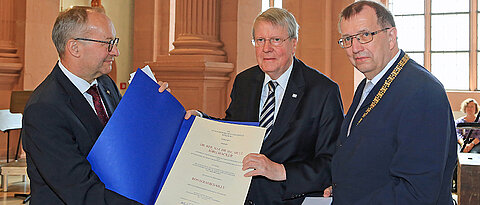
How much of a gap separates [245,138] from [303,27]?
7.31 meters

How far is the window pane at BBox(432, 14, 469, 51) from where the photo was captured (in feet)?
52.8

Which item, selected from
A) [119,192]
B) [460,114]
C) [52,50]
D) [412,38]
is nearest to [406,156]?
[119,192]

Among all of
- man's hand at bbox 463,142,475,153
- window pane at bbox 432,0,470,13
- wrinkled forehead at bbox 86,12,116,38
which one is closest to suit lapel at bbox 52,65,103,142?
wrinkled forehead at bbox 86,12,116,38

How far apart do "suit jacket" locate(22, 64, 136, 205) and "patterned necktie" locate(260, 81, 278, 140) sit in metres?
0.77

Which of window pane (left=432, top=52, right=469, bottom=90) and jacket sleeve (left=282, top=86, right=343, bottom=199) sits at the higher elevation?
window pane (left=432, top=52, right=469, bottom=90)

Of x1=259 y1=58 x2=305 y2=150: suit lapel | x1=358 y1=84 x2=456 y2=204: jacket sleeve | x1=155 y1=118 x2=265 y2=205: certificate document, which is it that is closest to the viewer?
x1=358 y1=84 x2=456 y2=204: jacket sleeve

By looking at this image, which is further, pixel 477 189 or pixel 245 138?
pixel 477 189

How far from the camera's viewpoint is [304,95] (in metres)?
2.36

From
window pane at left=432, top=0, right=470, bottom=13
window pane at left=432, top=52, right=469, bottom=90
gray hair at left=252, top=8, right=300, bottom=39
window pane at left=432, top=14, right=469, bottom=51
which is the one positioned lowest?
gray hair at left=252, top=8, right=300, bottom=39

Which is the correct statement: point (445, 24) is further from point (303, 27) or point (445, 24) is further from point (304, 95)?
point (304, 95)

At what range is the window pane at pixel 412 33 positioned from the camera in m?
16.5

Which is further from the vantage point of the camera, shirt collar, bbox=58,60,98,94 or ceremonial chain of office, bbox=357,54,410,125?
shirt collar, bbox=58,60,98,94

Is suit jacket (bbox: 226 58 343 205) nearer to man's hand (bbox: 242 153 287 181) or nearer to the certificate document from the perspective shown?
man's hand (bbox: 242 153 287 181)

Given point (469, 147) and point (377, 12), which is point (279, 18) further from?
point (469, 147)
